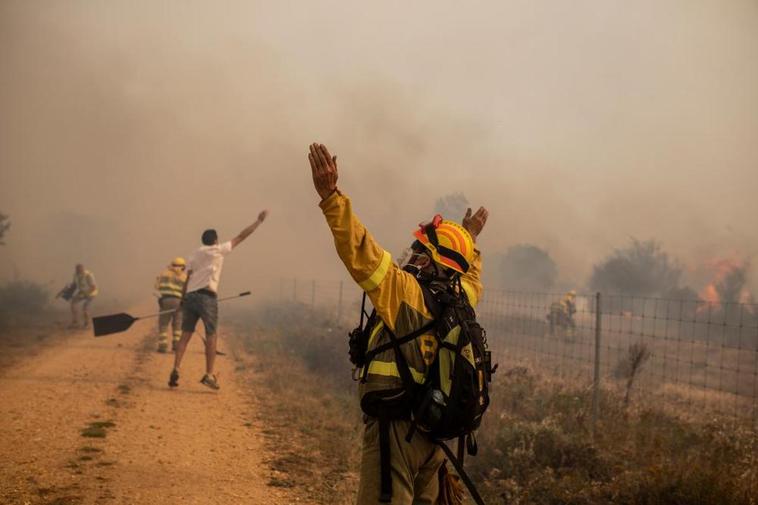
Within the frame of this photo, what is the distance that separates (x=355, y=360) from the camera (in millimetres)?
2521

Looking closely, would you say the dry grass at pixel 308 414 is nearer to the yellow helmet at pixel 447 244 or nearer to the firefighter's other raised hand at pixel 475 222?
the firefighter's other raised hand at pixel 475 222

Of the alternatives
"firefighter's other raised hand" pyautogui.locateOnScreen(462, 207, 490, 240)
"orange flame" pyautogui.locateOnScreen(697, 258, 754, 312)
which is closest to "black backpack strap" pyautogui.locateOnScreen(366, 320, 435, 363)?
"firefighter's other raised hand" pyautogui.locateOnScreen(462, 207, 490, 240)

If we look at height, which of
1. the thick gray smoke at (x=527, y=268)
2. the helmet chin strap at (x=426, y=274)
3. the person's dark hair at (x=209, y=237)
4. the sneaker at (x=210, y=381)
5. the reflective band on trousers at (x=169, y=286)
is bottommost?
the sneaker at (x=210, y=381)

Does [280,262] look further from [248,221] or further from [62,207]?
[62,207]

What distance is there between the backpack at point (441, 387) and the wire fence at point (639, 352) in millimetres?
3972

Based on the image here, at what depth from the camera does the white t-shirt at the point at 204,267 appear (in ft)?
24.3

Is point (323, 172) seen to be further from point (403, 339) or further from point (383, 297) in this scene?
point (403, 339)

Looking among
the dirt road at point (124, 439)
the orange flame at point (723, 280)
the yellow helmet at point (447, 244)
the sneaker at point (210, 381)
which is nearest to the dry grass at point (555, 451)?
the dirt road at point (124, 439)

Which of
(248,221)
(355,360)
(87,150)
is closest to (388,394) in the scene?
(355,360)

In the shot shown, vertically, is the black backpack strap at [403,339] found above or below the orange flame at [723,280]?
below

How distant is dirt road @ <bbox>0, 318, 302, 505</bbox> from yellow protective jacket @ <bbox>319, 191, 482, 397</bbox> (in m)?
2.48

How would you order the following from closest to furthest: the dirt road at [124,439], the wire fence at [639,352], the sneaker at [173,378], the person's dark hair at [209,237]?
the dirt road at [124,439] → the sneaker at [173,378] → the person's dark hair at [209,237] → the wire fence at [639,352]

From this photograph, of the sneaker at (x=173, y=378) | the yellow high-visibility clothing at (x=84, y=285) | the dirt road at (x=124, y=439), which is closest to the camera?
the dirt road at (x=124, y=439)

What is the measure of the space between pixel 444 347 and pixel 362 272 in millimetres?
482
